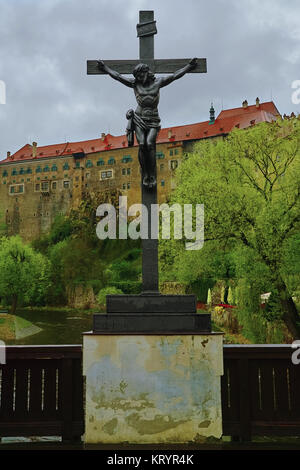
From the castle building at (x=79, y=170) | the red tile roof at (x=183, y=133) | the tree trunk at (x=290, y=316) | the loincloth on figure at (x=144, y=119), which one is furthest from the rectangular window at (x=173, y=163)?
the loincloth on figure at (x=144, y=119)

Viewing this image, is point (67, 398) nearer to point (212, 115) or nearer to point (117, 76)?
point (117, 76)

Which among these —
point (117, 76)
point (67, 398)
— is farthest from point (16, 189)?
point (67, 398)

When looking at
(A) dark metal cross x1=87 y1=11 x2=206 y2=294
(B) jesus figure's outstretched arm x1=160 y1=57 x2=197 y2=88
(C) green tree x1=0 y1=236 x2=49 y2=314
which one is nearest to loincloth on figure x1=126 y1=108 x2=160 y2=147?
(B) jesus figure's outstretched arm x1=160 y1=57 x2=197 y2=88

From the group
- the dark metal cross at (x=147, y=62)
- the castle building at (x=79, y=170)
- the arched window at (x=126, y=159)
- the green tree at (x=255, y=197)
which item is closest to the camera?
the dark metal cross at (x=147, y=62)

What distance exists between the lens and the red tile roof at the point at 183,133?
67375mm

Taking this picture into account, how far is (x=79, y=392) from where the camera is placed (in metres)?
4.84

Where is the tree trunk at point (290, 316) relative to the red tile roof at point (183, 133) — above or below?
below

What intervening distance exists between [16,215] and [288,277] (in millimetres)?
75345

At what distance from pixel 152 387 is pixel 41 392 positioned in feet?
4.29

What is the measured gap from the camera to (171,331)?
184 inches

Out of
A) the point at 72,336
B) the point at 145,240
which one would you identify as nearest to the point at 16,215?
the point at 72,336

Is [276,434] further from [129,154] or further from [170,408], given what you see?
[129,154]

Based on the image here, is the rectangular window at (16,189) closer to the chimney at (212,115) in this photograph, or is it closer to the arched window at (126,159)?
the arched window at (126,159)

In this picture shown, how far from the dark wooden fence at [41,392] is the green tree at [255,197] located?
11.9m
